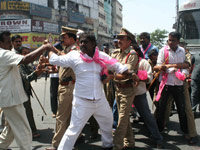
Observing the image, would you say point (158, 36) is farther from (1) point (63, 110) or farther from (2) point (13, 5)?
(1) point (63, 110)

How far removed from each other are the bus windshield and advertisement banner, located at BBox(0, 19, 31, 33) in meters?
26.8

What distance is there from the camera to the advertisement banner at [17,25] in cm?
3175

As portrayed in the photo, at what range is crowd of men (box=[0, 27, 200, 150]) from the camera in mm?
3256

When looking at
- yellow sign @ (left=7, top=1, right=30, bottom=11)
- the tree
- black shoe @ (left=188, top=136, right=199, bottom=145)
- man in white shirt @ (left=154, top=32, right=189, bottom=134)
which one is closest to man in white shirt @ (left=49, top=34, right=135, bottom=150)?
man in white shirt @ (left=154, top=32, right=189, bottom=134)

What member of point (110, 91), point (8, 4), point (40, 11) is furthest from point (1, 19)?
point (110, 91)

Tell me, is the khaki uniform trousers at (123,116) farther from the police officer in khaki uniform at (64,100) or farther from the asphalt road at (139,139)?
the police officer in khaki uniform at (64,100)

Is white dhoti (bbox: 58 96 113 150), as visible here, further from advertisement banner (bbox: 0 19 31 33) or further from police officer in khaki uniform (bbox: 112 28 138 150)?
advertisement banner (bbox: 0 19 31 33)

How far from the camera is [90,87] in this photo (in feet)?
10.7

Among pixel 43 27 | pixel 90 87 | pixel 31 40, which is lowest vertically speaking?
pixel 90 87

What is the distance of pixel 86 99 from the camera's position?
326 cm

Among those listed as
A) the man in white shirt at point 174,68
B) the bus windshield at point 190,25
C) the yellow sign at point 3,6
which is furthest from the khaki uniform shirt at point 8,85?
the yellow sign at point 3,6

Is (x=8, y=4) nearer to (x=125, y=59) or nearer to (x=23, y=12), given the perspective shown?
(x=23, y=12)

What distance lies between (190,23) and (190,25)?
79 millimetres

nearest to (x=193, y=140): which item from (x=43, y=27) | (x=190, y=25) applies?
(x=190, y=25)
